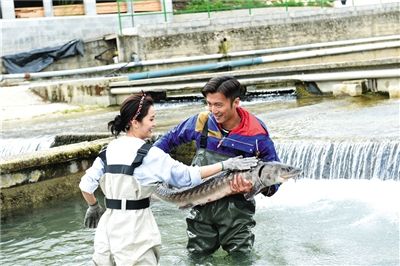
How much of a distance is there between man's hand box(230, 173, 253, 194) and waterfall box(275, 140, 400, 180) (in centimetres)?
429

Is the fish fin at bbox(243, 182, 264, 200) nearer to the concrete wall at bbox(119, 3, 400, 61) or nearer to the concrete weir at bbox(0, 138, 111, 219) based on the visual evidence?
the concrete weir at bbox(0, 138, 111, 219)

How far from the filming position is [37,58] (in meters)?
23.9

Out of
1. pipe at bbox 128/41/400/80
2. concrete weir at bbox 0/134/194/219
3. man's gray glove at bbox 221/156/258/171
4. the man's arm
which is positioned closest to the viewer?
man's gray glove at bbox 221/156/258/171

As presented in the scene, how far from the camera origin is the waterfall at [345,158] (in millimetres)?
8352

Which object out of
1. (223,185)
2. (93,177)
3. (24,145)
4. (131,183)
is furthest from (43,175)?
(131,183)

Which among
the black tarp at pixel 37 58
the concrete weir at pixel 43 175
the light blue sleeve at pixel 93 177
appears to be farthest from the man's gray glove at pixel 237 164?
the black tarp at pixel 37 58

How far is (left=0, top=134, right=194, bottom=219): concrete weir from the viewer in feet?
27.8

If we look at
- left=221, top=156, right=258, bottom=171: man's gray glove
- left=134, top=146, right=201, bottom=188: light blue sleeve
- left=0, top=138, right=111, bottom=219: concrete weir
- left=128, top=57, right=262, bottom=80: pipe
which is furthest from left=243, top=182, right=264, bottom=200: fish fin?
left=128, top=57, right=262, bottom=80: pipe

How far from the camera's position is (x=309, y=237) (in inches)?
257

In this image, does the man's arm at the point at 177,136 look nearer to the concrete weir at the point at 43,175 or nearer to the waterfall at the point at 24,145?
the concrete weir at the point at 43,175

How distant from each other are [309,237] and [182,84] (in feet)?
38.3

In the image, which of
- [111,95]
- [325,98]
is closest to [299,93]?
[325,98]

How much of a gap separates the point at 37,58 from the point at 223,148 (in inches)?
797

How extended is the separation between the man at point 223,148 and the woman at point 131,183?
2.28 feet
